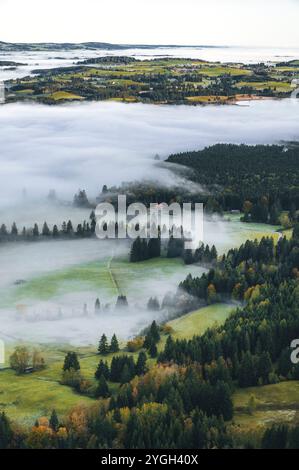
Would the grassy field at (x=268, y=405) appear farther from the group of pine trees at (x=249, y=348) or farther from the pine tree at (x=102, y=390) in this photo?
the pine tree at (x=102, y=390)

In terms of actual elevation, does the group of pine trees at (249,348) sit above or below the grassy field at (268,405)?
above

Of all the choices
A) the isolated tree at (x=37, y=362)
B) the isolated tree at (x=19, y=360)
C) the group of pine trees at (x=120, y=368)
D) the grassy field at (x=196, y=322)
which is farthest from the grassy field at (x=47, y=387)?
the group of pine trees at (x=120, y=368)

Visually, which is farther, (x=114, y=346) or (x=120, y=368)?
(x=114, y=346)

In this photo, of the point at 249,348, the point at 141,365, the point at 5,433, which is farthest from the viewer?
the point at 249,348

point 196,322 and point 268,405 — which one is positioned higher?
point 268,405

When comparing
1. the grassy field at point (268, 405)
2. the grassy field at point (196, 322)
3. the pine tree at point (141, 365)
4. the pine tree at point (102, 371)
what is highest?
the pine tree at point (141, 365)

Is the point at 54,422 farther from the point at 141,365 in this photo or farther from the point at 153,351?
the point at 153,351

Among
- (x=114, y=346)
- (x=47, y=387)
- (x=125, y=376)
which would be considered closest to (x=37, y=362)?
(x=47, y=387)

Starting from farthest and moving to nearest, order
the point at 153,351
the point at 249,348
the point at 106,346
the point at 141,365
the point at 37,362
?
1. the point at 106,346
2. the point at 153,351
3. the point at 37,362
4. the point at 249,348
5. the point at 141,365

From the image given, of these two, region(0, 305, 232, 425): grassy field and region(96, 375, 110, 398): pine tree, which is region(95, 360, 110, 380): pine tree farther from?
region(96, 375, 110, 398): pine tree
